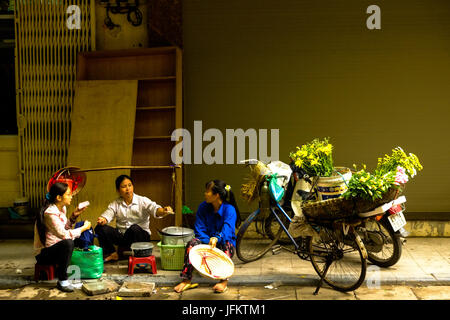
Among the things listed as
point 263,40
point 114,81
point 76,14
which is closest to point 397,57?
point 263,40

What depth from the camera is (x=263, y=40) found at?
332 inches

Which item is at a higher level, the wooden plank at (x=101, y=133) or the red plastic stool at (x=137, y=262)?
the wooden plank at (x=101, y=133)

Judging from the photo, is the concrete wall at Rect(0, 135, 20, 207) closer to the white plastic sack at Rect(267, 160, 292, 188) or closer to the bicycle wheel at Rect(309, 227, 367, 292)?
the white plastic sack at Rect(267, 160, 292, 188)

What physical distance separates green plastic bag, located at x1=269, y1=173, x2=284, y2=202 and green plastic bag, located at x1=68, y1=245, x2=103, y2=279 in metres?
2.34

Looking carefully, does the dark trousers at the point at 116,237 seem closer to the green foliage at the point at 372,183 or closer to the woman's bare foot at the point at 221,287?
the woman's bare foot at the point at 221,287

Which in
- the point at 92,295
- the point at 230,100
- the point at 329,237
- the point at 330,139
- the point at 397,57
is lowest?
the point at 92,295

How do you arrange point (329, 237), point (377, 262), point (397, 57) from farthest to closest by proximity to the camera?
point (397, 57) → point (377, 262) → point (329, 237)

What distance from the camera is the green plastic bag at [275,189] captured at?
688 centimetres

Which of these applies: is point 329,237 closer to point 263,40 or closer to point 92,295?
point 92,295

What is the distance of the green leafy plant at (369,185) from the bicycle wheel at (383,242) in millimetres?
1224

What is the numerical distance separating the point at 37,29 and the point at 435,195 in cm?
710

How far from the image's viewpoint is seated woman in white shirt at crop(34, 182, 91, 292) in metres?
6.31

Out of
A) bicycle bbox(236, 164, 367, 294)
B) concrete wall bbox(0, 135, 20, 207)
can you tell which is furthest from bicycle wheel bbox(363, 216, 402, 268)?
concrete wall bbox(0, 135, 20, 207)

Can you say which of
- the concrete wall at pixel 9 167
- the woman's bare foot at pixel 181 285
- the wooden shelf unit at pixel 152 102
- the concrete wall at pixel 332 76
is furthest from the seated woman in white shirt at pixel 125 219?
the concrete wall at pixel 9 167
